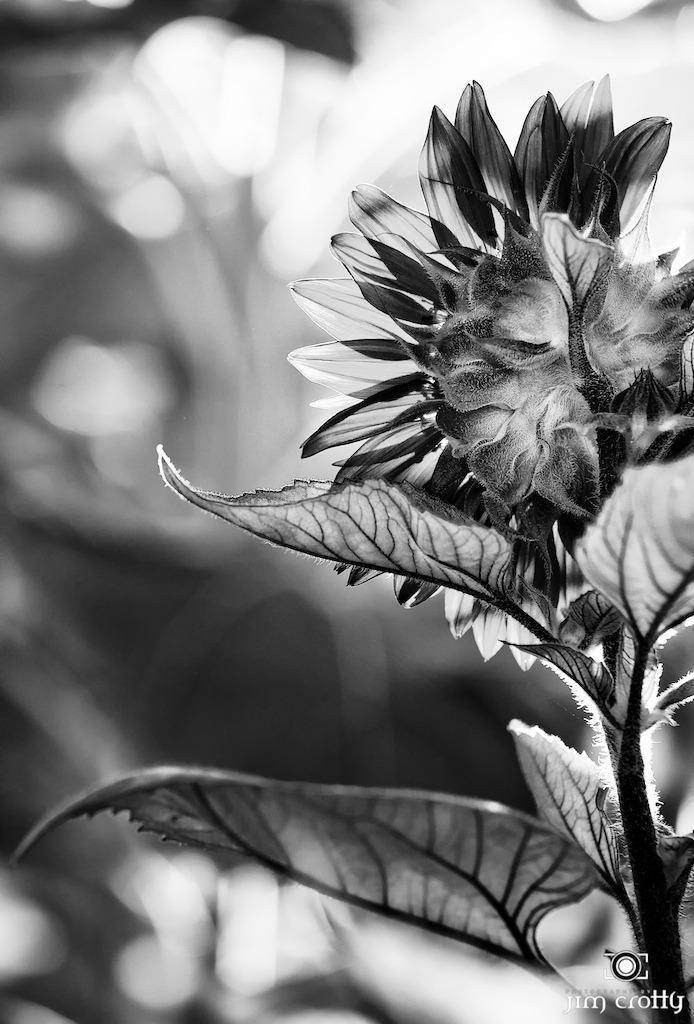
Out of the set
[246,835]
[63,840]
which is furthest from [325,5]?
Answer: [246,835]

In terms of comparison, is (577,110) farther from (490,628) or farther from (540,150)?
(490,628)

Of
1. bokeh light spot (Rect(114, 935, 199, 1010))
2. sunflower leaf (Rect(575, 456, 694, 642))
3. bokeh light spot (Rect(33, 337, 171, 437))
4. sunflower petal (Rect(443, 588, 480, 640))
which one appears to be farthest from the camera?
bokeh light spot (Rect(33, 337, 171, 437))

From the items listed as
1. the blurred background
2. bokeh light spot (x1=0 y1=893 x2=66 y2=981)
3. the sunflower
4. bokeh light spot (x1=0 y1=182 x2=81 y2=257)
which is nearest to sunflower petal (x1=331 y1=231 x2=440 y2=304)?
the sunflower

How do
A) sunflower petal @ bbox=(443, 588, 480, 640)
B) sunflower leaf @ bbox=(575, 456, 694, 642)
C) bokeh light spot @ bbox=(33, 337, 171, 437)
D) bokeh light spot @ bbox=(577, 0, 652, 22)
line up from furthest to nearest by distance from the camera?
bokeh light spot @ bbox=(33, 337, 171, 437), bokeh light spot @ bbox=(577, 0, 652, 22), sunflower petal @ bbox=(443, 588, 480, 640), sunflower leaf @ bbox=(575, 456, 694, 642)

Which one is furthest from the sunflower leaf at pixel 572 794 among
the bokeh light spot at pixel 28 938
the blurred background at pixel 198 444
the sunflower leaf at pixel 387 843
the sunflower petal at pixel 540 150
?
the bokeh light spot at pixel 28 938

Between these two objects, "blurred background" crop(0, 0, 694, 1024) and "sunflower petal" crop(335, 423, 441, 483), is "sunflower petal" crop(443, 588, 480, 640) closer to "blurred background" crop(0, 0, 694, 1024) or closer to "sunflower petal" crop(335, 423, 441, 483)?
"sunflower petal" crop(335, 423, 441, 483)

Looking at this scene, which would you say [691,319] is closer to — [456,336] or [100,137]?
[456,336]

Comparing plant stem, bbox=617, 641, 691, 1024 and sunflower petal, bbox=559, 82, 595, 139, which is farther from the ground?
sunflower petal, bbox=559, 82, 595, 139
